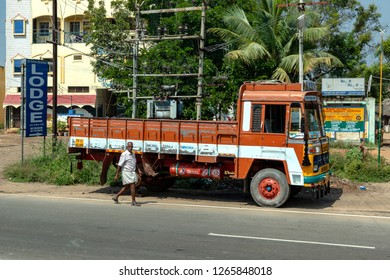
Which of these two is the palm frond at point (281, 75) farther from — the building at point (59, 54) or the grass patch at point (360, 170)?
the building at point (59, 54)

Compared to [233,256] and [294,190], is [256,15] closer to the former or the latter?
[294,190]

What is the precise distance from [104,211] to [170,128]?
2776mm

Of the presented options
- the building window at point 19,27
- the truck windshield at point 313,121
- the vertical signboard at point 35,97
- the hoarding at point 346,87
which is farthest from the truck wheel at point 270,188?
the building window at point 19,27

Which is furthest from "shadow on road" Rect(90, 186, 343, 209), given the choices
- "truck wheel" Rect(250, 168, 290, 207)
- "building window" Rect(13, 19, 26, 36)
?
"building window" Rect(13, 19, 26, 36)

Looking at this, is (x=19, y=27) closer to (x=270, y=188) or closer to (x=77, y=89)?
(x=77, y=89)

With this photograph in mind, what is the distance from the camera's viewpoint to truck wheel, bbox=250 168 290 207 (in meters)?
11.7

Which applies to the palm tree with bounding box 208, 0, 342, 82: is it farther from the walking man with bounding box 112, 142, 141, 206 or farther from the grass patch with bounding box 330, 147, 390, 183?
the walking man with bounding box 112, 142, 141, 206

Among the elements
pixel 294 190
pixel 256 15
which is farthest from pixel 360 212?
pixel 256 15

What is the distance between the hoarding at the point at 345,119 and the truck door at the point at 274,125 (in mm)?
16724

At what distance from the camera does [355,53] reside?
30.8 meters

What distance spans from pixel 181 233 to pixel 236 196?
208 inches

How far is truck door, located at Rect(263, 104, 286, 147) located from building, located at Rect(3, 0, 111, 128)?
3136 centimetres

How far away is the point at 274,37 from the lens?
25000mm

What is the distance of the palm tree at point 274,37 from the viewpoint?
80.1 feet
